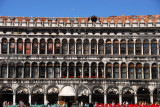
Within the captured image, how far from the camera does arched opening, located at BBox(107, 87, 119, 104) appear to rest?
140ft

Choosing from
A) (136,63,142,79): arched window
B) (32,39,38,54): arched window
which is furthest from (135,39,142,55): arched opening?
(32,39,38,54): arched window

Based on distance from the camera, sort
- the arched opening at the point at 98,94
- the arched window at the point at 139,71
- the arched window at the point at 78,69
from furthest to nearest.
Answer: the arched window at the point at 139,71 → the arched window at the point at 78,69 → the arched opening at the point at 98,94

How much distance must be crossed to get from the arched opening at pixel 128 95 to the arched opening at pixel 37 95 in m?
10.2

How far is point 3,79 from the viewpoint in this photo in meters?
42.5

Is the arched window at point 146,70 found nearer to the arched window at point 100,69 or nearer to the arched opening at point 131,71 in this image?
the arched opening at point 131,71

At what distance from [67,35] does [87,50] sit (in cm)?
318

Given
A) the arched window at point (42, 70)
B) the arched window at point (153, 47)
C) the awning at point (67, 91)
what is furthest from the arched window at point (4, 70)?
the arched window at point (153, 47)

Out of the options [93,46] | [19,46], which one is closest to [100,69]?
[93,46]

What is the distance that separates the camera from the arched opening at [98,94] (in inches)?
1682

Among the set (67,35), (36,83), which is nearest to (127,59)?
(67,35)

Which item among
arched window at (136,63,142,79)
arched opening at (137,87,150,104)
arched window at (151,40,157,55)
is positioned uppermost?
arched window at (151,40,157,55)

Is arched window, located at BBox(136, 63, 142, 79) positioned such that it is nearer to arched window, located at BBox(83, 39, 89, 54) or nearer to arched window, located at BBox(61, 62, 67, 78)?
arched window, located at BBox(83, 39, 89, 54)

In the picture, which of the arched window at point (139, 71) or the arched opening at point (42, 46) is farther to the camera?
the arched opening at point (42, 46)

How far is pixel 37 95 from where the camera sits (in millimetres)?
42719
